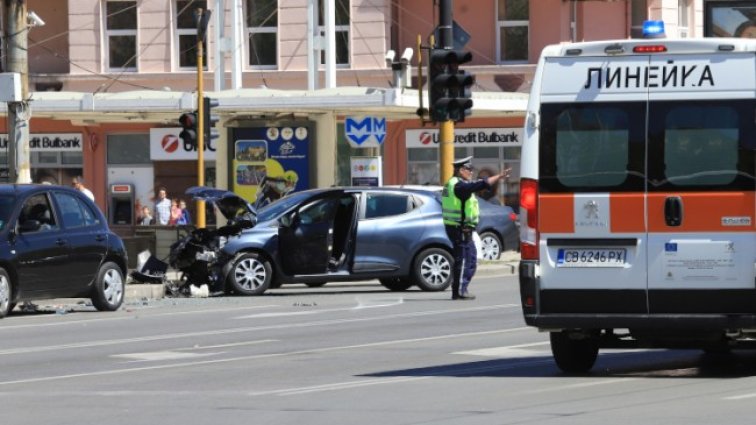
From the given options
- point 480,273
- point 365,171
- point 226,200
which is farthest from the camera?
point 365,171

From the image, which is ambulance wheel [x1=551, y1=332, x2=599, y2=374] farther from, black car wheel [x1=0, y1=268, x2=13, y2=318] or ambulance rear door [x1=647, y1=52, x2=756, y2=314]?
black car wheel [x1=0, y1=268, x2=13, y2=318]

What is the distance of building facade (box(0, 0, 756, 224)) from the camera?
148 ft

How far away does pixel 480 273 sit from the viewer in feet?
105

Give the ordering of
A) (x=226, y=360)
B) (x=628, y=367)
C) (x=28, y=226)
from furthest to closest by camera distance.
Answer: (x=28, y=226) < (x=226, y=360) < (x=628, y=367)

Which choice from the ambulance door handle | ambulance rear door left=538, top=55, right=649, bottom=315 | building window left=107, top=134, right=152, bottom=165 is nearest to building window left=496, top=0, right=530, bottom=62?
building window left=107, top=134, right=152, bottom=165

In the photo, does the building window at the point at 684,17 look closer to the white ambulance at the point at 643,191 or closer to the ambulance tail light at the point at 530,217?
the white ambulance at the point at 643,191

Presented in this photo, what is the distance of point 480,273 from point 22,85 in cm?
921

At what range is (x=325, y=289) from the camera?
28.4 m

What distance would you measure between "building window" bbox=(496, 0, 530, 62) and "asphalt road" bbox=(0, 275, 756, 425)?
77.8 ft

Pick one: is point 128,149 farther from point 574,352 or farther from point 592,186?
point 592,186

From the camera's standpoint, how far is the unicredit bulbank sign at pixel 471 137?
45.7 meters

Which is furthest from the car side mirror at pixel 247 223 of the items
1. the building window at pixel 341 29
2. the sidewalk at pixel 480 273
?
the building window at pixel 341 29

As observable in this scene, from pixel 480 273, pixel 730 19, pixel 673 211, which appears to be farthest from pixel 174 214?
pixel 673 211

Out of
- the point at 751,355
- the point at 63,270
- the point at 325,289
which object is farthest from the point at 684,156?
the point at 325,289
